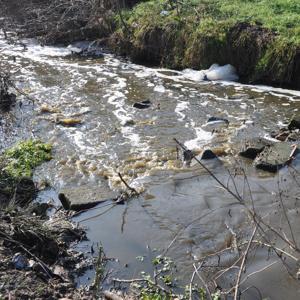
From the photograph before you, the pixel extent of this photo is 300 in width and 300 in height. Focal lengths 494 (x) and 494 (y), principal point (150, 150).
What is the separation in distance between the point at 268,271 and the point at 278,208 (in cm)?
147

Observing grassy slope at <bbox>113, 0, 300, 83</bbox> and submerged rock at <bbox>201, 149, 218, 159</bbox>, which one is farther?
grassy slope at <bbox>113, 0, 300, 83</bbox>

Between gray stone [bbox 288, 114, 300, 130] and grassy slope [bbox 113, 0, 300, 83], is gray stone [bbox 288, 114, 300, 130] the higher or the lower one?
the lower one

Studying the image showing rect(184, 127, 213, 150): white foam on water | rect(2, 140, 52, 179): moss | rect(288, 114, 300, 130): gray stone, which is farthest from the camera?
rect(288, 114, 300, 130): gray stone

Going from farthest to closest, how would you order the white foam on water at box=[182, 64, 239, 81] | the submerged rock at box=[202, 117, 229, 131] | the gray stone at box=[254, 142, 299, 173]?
the white foam on water at box=[182, 64, 239, 81], the submerged rock at box=[202, 117, 229, 131], the gray stone at box=[254, 142, 299, 173]

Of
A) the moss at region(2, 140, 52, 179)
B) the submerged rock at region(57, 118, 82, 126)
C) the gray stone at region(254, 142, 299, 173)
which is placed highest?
the gray stone at region(254, 142, 299, 173)

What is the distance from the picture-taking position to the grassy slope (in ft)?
38.5

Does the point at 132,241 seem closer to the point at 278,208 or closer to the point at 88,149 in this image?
the point at 278,208

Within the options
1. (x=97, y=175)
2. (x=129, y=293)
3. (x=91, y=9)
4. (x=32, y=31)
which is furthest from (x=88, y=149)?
(x=32, y=31)

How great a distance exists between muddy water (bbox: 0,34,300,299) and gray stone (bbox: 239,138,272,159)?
0.22 meters

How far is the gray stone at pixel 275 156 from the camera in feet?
25.8

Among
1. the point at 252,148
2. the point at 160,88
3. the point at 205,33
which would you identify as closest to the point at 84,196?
the point at 252,148

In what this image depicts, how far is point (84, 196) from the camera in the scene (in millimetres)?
7230

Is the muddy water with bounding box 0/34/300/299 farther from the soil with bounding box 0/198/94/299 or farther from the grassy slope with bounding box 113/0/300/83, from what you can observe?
the grassy slope with bounding box 113/0/300/83

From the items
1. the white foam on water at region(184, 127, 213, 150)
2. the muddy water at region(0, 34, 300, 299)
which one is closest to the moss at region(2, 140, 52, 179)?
the muddy water at region(0, 34, 300, 299)
